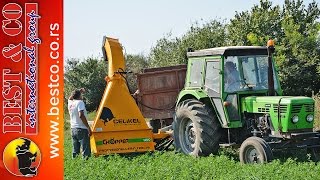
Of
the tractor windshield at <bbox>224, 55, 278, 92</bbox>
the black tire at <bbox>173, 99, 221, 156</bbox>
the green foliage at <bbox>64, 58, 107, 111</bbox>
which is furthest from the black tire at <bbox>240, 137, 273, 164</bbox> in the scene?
the green foliage at <bbox>64, 58, 107, 111</bbox>

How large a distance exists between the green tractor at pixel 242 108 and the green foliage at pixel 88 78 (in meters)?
21.1

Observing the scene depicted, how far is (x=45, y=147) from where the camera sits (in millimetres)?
6719

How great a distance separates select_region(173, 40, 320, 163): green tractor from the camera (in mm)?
11062

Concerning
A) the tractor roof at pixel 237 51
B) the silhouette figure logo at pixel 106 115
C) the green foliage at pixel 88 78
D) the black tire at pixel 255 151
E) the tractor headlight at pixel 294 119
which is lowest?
the black tire at pixel 255 151

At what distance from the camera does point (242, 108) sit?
1180 cm

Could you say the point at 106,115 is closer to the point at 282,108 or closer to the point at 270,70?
the point at 270,70

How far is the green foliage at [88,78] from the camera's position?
3341cm

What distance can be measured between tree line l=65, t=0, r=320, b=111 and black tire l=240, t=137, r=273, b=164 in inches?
557

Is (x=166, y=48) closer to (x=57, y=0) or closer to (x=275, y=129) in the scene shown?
(x=275, y=129)

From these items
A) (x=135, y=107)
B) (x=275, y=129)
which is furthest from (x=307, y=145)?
(x=135, y=107)

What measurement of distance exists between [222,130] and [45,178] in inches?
234

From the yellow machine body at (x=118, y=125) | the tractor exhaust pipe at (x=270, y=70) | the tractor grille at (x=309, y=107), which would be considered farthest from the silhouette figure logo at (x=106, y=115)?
the tractor grille at (x=309, y=107)

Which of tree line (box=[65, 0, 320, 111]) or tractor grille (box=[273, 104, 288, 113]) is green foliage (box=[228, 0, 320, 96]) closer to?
tree line (box=[65, 0, 320, 111])

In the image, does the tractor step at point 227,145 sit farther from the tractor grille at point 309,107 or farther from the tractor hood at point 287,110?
the tractor grille at point 309,107
